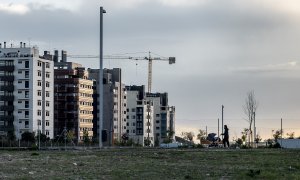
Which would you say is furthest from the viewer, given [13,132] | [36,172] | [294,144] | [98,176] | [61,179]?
[13,132]

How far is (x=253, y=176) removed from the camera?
20703mm

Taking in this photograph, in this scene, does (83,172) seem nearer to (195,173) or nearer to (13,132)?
(195,173)

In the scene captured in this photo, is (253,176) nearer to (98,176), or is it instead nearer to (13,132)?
(98,176)

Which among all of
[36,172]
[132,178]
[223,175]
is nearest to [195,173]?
[223,175]

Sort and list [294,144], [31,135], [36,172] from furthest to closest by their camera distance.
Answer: [31,135]
[294,144]
[36,172]

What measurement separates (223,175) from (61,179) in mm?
5277

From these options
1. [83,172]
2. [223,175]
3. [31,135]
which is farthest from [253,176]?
[31,135]

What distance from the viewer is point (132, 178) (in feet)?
63.9

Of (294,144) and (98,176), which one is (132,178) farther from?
(294,144)

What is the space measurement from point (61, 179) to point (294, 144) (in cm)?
6506

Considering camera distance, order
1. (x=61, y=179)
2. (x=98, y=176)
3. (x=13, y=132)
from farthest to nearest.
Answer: (x=13, y=132), (x=98, y=176), (x=61, y=179)

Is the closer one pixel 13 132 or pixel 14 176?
pixel 14 176

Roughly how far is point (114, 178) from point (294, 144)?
2517 inches

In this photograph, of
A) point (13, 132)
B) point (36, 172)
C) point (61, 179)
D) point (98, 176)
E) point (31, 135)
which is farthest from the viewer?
point (13, 132)
